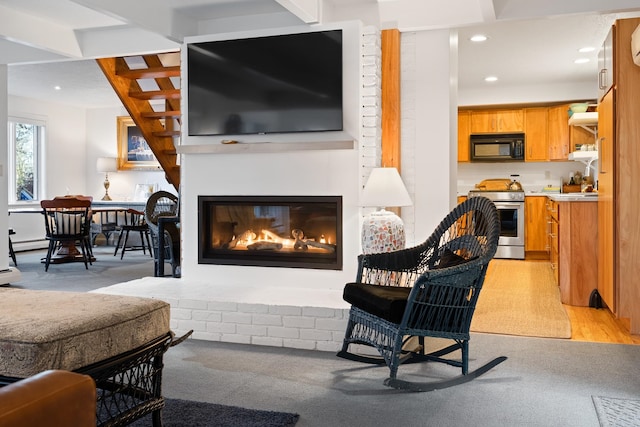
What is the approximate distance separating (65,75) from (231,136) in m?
4.03

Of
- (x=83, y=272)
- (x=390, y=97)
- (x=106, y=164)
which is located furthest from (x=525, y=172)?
(x=106, y=164)

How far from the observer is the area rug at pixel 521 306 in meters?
3.88

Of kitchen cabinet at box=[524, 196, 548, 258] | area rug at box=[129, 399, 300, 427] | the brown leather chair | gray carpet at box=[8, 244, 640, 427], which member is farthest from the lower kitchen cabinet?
the brown leather chair

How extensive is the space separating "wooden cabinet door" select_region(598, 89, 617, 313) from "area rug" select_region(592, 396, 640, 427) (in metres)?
1.52

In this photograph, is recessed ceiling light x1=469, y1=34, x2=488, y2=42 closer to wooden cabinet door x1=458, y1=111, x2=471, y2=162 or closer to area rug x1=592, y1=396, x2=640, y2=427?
wooden cabinet door x1=458, y1=111, x2=471, y2=162

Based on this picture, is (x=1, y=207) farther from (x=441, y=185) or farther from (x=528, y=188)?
(x=528, y=188)

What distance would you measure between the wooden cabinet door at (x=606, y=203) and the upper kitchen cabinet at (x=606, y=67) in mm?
76

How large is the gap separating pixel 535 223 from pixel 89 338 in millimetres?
7104

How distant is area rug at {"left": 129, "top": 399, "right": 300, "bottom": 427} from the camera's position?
7.40 ft

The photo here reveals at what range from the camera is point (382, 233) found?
364 centimetres

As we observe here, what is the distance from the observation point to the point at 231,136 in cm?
425

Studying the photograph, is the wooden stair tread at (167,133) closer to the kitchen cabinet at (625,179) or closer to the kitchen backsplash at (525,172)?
the kitchen cabinet at (625,179)

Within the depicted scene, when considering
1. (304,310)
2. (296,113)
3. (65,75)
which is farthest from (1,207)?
(304,310)

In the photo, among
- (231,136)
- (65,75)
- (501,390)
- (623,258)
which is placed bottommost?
(501,390)
